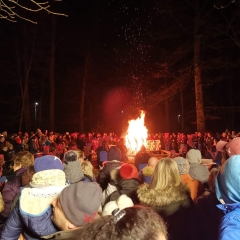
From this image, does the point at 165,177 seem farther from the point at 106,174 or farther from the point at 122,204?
the point at 106,174

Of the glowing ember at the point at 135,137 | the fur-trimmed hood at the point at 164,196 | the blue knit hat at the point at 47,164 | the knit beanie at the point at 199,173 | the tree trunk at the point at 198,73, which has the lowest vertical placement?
the fur-trimmed hood at the point at 164,196

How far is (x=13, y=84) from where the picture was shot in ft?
130

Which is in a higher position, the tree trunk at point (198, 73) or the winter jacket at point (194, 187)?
the tree trunk at point (198, 73)

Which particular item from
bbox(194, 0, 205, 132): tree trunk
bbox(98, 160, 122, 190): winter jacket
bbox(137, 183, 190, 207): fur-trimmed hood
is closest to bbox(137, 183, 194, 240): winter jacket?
bbox(137, 183, 190, 207): fur-trimmed hood

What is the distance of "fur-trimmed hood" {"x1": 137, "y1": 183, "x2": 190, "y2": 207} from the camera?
387 centimetres

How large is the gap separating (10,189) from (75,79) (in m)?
37.2

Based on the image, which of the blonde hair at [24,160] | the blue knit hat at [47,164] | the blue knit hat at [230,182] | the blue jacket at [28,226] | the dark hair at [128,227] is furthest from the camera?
the blonde hair at [24,160]

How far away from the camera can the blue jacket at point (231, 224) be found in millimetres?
2072

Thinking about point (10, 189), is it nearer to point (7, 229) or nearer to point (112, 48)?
point (7, 229)

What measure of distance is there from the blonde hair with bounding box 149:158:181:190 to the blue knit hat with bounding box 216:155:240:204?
1454 millimetres

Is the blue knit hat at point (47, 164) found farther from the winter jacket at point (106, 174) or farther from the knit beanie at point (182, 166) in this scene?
the winter jacket at point (106, 174)

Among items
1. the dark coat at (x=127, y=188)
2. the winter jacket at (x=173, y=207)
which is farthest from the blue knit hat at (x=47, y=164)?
the dark coat at (x=127, y=188)

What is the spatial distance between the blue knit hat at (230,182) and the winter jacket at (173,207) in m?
1.40

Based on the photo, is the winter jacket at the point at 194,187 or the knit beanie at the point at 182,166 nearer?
the winter jacket at the point at 194,187
